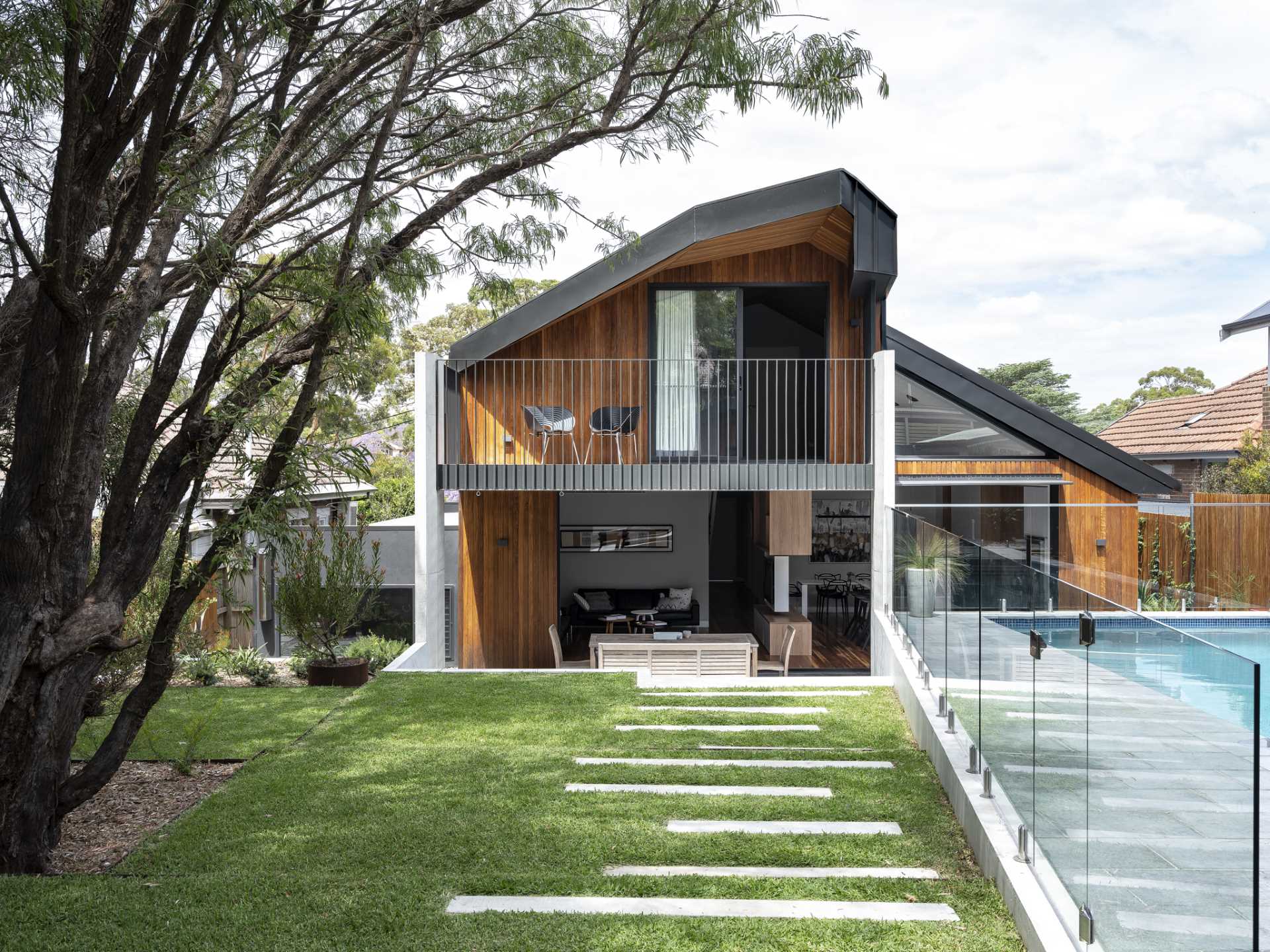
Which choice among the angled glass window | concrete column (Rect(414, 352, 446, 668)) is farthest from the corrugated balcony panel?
the angled glass window

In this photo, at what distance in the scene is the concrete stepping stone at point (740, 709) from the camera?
8.23 m

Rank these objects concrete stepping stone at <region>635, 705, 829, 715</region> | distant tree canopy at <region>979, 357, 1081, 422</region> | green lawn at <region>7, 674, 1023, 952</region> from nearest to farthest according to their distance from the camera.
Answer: green lawn at <region>7, 674, 1023, 952</region> < concrete stepping stone at <region>635, 705, 829, 715</region> < distant tree canopy at <region>979, 357, 1081, 422</region>

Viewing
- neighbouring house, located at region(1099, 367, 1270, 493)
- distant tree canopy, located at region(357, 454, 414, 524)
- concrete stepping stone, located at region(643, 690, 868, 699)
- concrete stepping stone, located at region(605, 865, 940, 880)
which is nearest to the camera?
concrete stepping stone, located at region(605, 865, 940, 880)

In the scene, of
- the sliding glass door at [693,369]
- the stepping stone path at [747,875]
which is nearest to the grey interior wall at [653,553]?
the sliding glass door at [693,369]

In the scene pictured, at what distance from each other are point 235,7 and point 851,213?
753 cm

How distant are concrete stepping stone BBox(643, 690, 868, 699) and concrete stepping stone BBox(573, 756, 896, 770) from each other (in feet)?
6.38

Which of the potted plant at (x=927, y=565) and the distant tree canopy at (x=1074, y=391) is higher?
the distant tree canopy at (x=1074, y=391)

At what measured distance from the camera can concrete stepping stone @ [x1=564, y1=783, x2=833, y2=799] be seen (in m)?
6.04

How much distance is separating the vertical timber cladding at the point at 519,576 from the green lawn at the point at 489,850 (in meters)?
4.92

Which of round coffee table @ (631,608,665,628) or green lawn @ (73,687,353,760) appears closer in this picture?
green lawn @ (73,687,353,760)

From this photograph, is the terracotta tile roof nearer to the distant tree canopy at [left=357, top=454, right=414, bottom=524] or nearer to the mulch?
the distant tree canopy at [left=357, top=454, right=414, bottom=524]

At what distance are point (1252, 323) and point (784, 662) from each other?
1138 cm

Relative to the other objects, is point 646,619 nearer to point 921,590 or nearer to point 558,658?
point 558,658

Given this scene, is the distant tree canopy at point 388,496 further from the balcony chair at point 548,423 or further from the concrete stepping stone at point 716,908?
the concrete stepping stone at point 716,908
